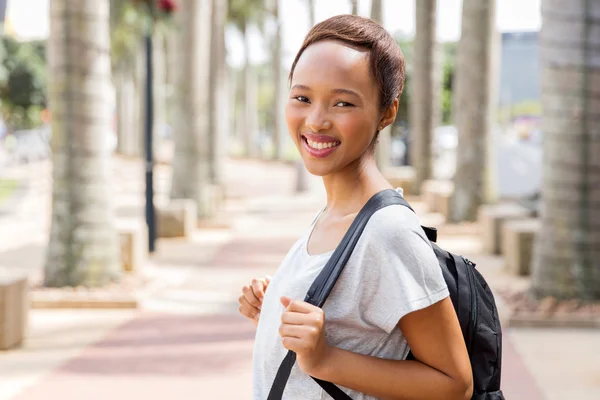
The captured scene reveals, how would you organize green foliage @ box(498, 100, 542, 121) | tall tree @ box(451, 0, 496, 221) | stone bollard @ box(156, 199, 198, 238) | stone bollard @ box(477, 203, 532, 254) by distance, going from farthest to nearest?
green foliage @ box(498, 100, 542, 121) < tall tree @ box(451, 0, 496, 221) < stone bollard @ box(156, 199, 198, 238) < stone bollard @ box(477, 203, 532, 254)

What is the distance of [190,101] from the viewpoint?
17.1 meters

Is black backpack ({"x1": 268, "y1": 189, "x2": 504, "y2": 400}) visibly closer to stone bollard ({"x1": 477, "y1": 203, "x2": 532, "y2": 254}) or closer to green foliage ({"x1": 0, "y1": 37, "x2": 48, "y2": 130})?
stone bollard ({"x1": 477, "y1": 203, "x2": 532, "y2": 254})

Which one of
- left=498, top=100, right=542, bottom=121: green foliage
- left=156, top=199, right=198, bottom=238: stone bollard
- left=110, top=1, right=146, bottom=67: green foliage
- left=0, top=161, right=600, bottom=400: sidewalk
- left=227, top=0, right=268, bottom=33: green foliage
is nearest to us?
A: left=0, top=161, right=600, bottom=400: sidewalk

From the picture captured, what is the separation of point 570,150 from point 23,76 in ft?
209

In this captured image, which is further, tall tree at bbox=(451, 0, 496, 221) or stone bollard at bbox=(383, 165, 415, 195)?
stone bollard at bbox=(383, 165, 415, 195)

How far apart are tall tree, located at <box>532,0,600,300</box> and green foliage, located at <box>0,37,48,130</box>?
6050cm

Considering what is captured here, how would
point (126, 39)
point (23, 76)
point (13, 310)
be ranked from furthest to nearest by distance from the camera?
point (23, 76), point (126, 39), point (13, 310)

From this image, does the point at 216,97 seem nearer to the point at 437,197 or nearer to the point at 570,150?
the point at 437,197

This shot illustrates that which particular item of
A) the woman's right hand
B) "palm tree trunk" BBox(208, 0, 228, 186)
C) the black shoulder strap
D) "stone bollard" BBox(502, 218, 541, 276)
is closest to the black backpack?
the black shoulder strap

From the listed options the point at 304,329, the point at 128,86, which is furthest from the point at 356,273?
the point at 128,86

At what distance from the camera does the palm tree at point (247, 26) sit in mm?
50906

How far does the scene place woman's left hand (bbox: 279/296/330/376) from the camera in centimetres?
181

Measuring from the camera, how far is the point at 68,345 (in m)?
7.97

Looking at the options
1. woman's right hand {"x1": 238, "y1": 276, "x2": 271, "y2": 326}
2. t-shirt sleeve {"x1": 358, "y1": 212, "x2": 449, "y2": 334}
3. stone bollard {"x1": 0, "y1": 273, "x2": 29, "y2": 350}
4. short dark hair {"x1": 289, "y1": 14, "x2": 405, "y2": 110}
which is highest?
short dark hair {"x1": 289, "y1": 14, "x2": 405, "y2": 110}
